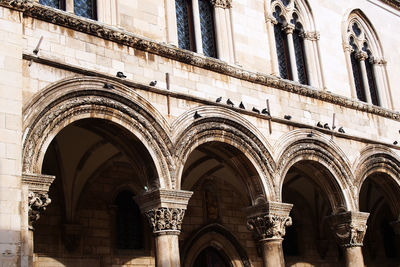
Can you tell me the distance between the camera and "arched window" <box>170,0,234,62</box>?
12422mm

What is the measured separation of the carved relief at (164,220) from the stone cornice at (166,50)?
2777 millimetres

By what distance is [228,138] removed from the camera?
11.8 m

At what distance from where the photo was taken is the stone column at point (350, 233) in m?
13.5

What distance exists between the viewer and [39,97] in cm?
922

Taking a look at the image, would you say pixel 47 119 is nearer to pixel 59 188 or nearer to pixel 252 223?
pixel 59 188

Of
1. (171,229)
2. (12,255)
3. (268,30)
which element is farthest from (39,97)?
(268,30)

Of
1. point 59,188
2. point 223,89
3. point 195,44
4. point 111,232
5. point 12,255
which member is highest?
point 195,44

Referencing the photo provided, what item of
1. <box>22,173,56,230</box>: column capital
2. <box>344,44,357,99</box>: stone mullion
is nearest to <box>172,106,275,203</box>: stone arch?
<box>22,173,56,230</box>: column capital

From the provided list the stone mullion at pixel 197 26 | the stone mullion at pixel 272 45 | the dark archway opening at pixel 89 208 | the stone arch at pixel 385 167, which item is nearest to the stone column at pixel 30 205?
the dark archway opening at pixel 89 208

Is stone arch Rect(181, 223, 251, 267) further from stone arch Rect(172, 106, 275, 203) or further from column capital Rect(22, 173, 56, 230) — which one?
column capital Rect(22, 173, 56, 230)

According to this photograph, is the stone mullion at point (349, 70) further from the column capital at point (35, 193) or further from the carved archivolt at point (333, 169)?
the column capital at point (35, 193)

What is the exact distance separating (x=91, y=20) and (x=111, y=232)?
15.6 feet

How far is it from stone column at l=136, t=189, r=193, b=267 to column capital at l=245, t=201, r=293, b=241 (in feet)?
7.00

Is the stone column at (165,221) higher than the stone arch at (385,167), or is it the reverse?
the stone arch at (385,167)
